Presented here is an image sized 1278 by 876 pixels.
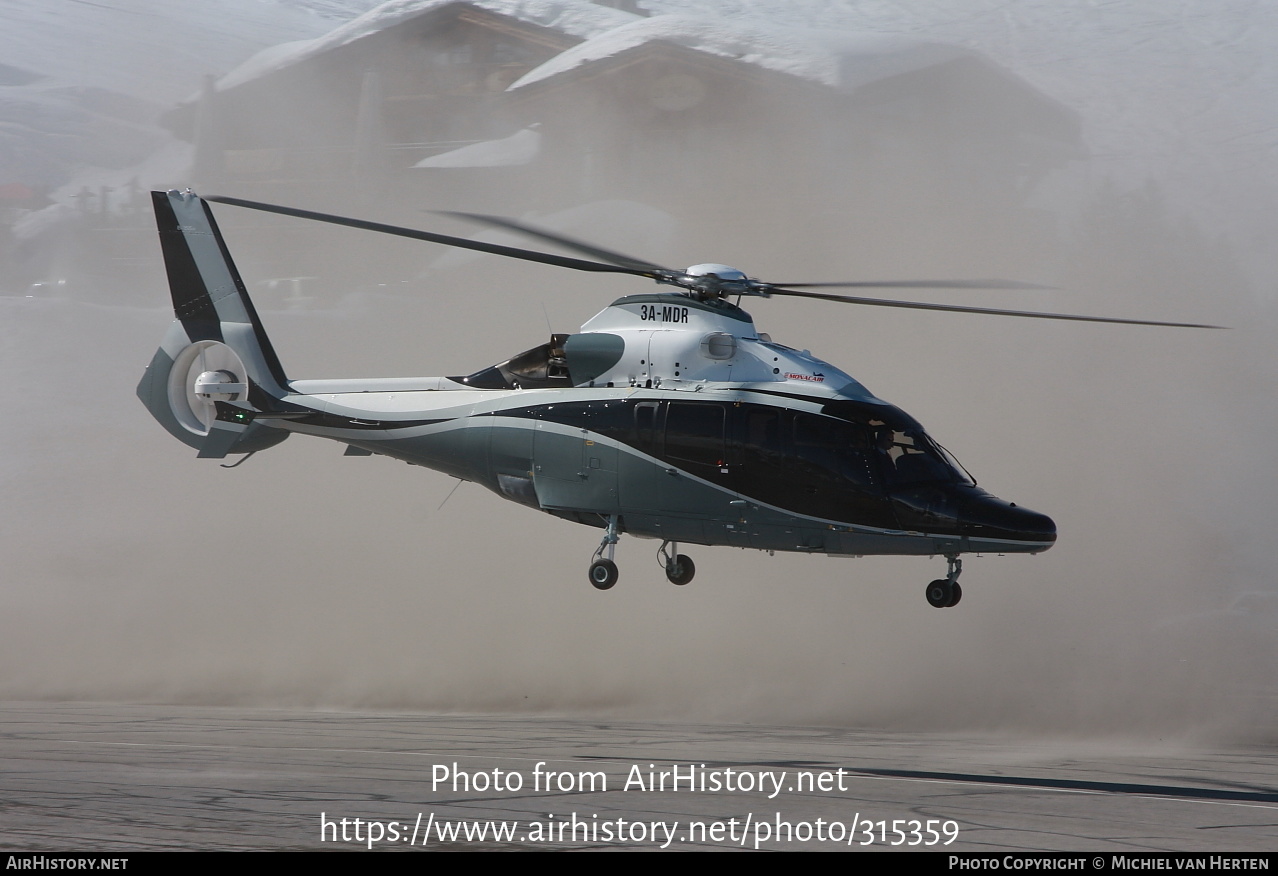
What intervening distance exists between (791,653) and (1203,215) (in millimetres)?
13454

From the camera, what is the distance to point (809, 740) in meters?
16.7

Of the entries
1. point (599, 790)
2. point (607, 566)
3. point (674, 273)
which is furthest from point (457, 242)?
point (599, 790)

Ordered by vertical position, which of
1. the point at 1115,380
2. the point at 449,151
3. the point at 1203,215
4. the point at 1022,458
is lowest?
the point at 1022,458

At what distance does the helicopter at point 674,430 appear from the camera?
13.9 meters

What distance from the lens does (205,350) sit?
18125mm

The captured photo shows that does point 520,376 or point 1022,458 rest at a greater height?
point 1022,458

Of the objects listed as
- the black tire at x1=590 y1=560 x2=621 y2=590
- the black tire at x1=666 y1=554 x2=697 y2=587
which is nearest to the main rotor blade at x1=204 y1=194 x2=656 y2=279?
the black tire at x1=590 y1=560 x2=621 y2=590

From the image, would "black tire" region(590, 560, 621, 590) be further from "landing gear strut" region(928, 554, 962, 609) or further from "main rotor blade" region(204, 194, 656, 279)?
"landing gear strut" region(928, 554, 962, 609)

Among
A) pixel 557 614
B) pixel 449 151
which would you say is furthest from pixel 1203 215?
pixel 449 151

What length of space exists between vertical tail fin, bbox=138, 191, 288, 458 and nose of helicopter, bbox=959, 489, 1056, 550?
385 inches

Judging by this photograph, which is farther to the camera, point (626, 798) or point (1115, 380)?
point (1115, 380)

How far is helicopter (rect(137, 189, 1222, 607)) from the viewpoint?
13867mm
